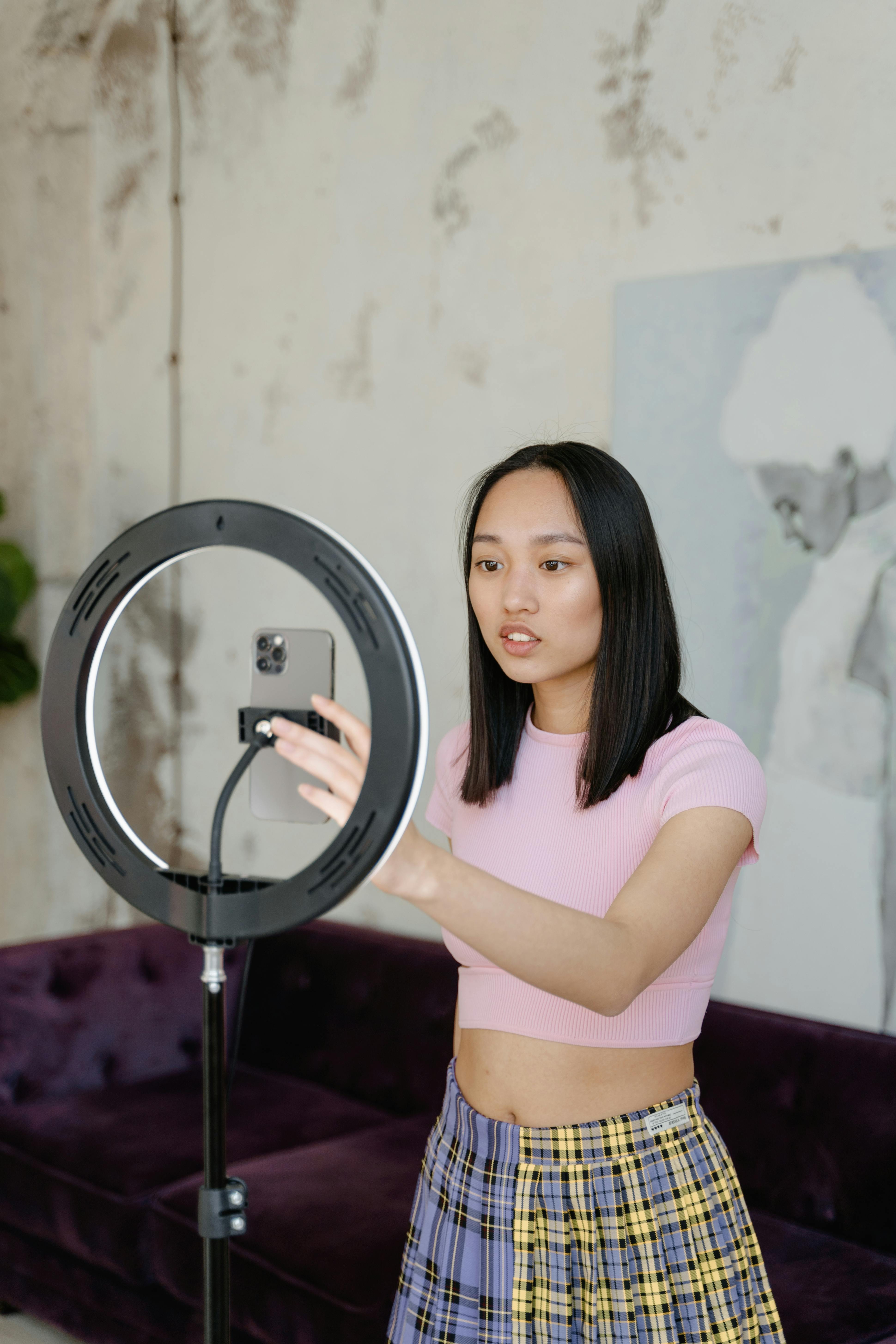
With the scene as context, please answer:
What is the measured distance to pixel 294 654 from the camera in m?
0.69

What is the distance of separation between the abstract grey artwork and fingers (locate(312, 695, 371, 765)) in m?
1.59

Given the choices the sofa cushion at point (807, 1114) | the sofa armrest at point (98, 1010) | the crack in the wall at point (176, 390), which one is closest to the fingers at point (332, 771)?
the sofa cushion at point (807, 1114)

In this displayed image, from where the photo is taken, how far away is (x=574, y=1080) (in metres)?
1.06

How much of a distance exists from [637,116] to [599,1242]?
206 centimetres

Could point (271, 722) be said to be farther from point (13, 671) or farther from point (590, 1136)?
point (13, 671)

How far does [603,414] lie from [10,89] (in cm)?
241

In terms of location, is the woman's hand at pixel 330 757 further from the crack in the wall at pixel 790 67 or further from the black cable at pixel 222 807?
the crack in the wall at pixel 790 67

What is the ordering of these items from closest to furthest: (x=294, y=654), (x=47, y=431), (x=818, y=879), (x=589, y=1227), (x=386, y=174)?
(x=294, y=654)
(x=589, y=1227)
(x=818, y=879)
(x=386, y=174)
(x=47, y=431)

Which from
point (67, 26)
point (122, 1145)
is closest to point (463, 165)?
point (67, 26)

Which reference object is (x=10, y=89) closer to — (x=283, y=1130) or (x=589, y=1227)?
(x=283, y=1130)

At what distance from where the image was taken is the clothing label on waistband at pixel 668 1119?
104 cm

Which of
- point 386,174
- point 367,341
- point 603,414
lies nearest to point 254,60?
point 386,174

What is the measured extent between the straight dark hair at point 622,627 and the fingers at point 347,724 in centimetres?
43

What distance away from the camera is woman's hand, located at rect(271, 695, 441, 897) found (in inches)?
25.7
